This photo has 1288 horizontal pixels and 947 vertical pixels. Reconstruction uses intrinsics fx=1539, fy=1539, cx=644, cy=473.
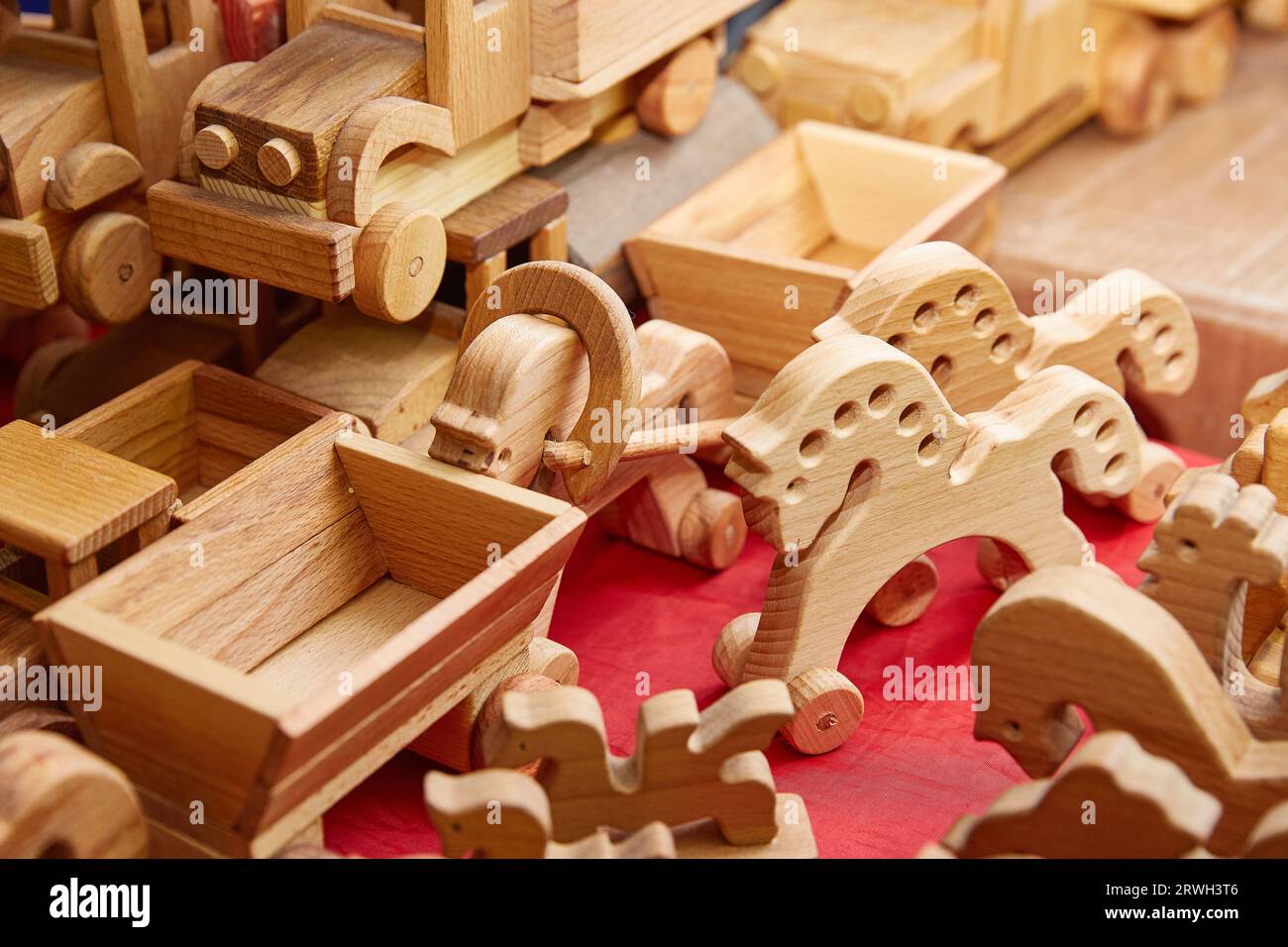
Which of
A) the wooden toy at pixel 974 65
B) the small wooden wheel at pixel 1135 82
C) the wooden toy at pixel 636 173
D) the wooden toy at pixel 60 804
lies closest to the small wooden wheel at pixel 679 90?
the wooden toy at pixel 636 173

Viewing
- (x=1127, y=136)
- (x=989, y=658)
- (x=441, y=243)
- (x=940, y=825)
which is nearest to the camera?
(x=989, y=658)

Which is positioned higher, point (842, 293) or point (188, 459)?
point (842, 293)

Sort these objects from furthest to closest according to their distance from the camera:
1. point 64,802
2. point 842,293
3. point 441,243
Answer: point 842,293, point 441,243, point 64,802

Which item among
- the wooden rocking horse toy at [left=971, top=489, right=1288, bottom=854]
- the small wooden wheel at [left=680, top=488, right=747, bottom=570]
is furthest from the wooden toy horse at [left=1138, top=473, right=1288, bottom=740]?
the small wooden wheel at [left=680, top=488, right=747, bottom=570]

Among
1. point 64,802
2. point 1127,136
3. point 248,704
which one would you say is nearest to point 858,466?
point 248,704

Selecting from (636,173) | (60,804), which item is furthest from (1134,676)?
(636,173)

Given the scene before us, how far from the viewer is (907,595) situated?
1431 mm

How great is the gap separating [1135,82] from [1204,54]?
0.63 ft

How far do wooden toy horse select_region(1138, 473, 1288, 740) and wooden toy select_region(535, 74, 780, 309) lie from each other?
71cm

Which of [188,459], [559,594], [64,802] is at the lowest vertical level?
[559,594]

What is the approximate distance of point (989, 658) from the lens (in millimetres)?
1045
